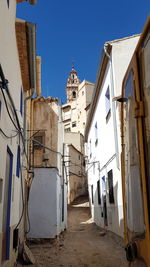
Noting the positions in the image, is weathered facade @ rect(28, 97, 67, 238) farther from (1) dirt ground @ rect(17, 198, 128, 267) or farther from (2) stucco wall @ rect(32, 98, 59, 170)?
(1) dirt ground @ rect(17, 198, 128, 267)

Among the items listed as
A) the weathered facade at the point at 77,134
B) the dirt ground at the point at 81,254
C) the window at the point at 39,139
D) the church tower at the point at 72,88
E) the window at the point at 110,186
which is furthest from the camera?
the church tower at the point at 72,88

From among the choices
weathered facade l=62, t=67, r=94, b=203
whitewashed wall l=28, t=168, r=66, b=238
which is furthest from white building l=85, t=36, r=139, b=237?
weathered facade l=62, t=67, r=94, b=203

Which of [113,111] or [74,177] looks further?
[74,177]

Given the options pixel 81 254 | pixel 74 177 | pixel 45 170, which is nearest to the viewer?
pixel 81 254

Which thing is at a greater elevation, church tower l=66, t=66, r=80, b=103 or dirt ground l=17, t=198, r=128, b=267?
church tower l=66, t=66, r=80, b=103

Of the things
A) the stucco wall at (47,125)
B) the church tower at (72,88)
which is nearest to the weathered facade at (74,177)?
the stucco wall at (47,125)

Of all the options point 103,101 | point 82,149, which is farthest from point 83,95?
point 103,101

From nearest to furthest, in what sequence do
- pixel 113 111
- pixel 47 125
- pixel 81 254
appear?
pixel 81 254 → pixel 113 111 → pixel 47 125

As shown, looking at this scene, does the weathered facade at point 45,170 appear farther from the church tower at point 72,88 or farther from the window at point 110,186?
the church tower at point 72,88

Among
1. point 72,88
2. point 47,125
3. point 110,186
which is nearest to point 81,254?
point 110,186

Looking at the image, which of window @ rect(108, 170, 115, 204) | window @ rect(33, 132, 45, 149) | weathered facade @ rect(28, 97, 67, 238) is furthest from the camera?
window @ rect(33, 132, 45, 149)

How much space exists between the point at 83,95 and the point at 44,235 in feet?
109

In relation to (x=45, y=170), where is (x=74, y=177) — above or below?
below

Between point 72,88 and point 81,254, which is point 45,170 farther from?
point 72,88
